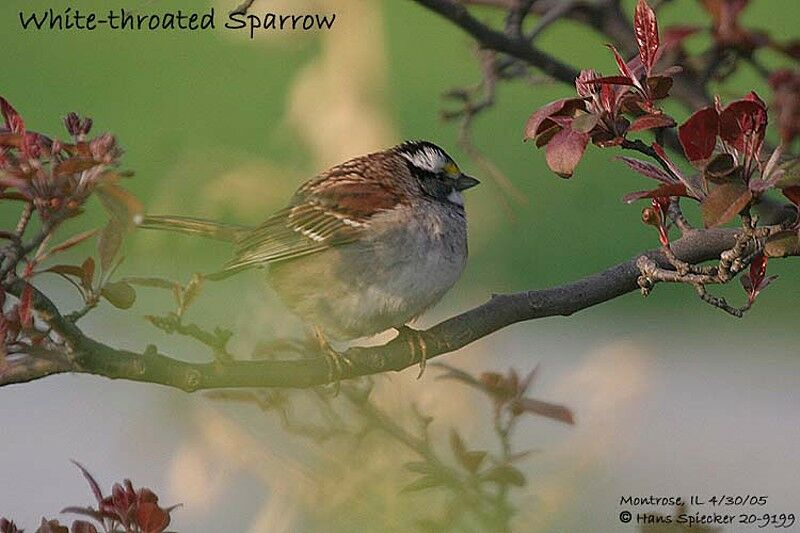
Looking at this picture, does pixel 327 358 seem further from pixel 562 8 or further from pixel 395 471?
pixel 562 8

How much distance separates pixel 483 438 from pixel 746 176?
111 centimetres

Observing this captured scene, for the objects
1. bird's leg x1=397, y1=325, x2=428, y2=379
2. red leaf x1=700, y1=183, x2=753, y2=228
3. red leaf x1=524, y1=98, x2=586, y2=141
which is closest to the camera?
red leaf x1=700, y1=183, x2=753, y2=228

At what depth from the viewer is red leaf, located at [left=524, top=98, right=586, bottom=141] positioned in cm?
162

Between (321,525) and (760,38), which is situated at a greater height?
(760,38)

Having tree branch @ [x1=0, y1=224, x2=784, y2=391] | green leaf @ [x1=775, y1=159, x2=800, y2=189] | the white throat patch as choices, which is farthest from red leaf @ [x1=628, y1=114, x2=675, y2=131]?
the white throat patch

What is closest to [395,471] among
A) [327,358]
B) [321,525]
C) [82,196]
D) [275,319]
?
[321,525]

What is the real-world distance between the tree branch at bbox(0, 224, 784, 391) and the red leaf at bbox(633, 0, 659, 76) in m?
0.41

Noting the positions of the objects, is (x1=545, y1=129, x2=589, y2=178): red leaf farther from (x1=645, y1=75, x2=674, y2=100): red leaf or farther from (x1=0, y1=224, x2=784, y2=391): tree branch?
(x1=0, y1=224, x2=784, y2=391): tree branch

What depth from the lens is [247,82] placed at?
8.12 meters

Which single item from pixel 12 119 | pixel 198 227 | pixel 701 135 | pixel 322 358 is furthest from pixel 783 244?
pixel 198 227

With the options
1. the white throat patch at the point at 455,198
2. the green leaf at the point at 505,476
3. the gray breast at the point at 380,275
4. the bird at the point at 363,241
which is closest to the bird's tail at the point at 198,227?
the bird at the point at 363,241

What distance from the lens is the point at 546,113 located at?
5.31ft

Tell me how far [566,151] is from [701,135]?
0.15 m

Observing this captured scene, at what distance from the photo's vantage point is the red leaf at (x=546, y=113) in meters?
1.62
